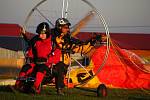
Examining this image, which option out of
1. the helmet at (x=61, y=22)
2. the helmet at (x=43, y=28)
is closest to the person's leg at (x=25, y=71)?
the helmet at (x=43, y=28)

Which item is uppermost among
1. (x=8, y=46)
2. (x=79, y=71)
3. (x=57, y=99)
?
(x=8, y=46)

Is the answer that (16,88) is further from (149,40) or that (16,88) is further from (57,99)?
(149,40)

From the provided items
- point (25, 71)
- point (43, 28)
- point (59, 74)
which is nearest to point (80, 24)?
point (43, 28)

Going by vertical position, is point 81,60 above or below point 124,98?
above

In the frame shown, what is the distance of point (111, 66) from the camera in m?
16.2

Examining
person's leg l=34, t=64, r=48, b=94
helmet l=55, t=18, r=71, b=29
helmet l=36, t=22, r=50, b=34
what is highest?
helmet l=55, t=18, r=71, b=29

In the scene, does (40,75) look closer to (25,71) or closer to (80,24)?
(25,71)

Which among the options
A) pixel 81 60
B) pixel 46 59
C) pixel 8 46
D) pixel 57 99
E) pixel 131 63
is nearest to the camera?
pixel 57 99

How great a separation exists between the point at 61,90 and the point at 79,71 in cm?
322

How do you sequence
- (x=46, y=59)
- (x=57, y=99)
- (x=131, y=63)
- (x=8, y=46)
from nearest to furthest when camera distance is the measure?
(x=57, y=99), (x=46, y=59), (x=131, y=63), (x=8, y=46)

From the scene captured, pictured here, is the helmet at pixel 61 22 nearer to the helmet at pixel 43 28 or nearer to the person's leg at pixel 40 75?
the helmet at pixel 43 28

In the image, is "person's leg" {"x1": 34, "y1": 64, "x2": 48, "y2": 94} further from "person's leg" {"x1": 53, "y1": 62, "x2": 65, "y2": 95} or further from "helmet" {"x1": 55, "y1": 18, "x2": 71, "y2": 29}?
"helmet" {"x1": 55, "y1": 18, "x2": 71, "y2": 29}

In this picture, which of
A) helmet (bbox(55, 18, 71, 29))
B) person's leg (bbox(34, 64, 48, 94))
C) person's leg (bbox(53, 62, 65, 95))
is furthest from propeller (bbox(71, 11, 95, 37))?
person's leg (bbox(34, 64, 48, 94))

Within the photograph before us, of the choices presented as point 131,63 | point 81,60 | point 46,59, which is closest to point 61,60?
point 46,59
